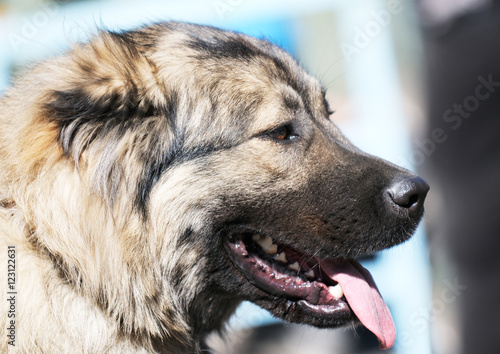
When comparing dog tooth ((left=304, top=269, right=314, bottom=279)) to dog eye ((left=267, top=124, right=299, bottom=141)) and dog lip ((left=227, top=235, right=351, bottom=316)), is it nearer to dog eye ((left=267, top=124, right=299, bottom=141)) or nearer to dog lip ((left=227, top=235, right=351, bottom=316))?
dog lip ((left=227, top=235, right=351, bottom=316))

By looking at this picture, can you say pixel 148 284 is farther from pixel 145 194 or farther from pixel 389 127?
pixel 389 127

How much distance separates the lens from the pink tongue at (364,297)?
2.38m

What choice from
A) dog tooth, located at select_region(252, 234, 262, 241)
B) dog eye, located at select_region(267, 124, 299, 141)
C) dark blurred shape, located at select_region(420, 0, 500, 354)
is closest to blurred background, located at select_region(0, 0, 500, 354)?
dark blurred shape, located at select_region(420, 0, 500, 354)

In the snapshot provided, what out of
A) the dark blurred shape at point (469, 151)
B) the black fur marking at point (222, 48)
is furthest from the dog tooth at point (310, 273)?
the dark blurred shape at point (469, 151)

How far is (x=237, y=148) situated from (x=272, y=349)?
3.12 m

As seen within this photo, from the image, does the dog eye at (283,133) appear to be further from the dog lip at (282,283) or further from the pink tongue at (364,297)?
the pink tongue at (364,297)

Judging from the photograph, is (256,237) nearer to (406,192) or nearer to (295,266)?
(295,266)

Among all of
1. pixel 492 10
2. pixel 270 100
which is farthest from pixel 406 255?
pixel 270 100

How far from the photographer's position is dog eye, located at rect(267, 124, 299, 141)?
2383mm

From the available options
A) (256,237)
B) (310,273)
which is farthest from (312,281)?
(256,237)

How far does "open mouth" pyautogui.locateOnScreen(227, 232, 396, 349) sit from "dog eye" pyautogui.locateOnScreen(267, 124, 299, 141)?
0.46 meters

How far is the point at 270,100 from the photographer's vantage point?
241cm

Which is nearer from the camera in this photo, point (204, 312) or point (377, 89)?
point (204, 312)

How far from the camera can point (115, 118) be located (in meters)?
2.20
